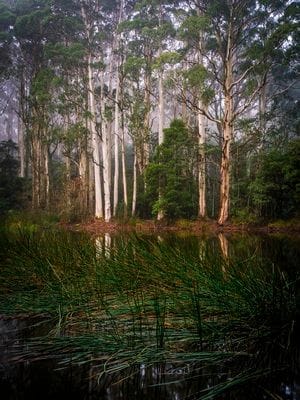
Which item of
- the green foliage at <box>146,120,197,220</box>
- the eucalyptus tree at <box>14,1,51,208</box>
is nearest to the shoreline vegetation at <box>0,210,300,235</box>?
the green foliage at <box>146,120,197,220</box>

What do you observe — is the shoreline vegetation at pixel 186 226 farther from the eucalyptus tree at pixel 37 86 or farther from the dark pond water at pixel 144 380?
the dark pond water at pixel 144 380

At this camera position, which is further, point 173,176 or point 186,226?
point 173,176

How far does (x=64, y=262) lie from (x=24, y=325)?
1106mm

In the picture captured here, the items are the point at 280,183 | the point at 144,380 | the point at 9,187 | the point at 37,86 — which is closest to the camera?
the point at 144,380

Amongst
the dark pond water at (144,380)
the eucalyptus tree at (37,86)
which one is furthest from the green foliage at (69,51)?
the dark pond water at (144,380)

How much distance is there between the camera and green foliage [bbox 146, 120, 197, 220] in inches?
659

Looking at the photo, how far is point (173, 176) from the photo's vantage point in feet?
54.3

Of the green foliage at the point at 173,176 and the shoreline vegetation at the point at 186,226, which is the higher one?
the green foliage at the point at 173,176

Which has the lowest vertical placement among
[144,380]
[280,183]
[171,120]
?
[144,380]

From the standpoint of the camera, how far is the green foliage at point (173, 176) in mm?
16734

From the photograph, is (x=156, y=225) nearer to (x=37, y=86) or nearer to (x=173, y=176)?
(x=173, y=176)

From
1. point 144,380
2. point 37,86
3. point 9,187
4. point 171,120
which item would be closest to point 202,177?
point 171,120

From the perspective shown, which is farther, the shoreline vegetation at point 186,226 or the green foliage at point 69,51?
the green foliage at point 69,51

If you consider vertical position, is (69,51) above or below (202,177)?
above
